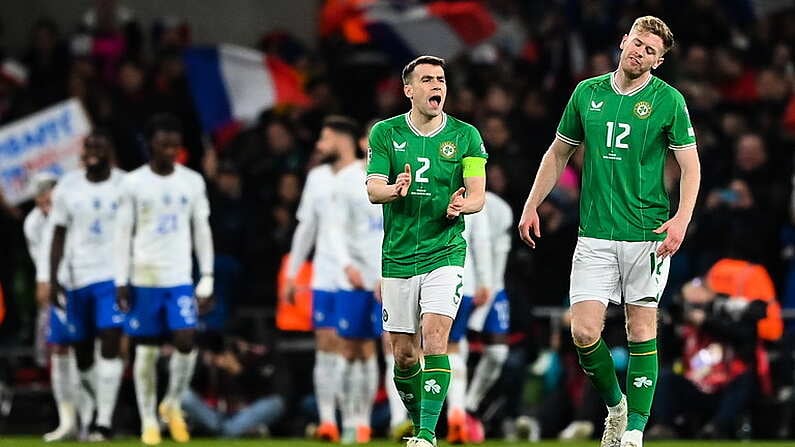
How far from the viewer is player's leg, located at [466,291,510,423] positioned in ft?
59.7

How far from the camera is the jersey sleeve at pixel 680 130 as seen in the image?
1232cm

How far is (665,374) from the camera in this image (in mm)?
18578

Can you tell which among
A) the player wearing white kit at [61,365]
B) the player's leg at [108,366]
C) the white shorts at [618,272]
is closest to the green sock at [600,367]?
the white shorts at [618,272]

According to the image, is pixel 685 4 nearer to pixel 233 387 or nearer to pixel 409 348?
pixel 233 387

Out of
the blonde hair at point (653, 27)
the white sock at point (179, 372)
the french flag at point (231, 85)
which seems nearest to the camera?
the blonde hair at point (653, 27)

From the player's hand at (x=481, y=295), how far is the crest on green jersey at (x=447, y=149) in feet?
14.4

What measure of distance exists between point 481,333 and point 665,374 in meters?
1.85

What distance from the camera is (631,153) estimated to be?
12.4 meters

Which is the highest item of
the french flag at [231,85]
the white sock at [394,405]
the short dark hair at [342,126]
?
the french flag at [231,85]

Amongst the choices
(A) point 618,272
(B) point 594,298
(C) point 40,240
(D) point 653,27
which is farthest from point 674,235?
(C) point 40,240

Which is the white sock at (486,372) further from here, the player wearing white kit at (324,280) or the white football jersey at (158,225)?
the white football jersey at (158,225)

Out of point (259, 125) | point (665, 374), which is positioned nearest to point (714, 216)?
point (665, 374)

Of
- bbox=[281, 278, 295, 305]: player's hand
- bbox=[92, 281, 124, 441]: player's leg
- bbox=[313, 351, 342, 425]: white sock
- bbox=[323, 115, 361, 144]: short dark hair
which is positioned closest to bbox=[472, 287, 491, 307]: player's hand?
bbox=[313, 351, 342, 425]: white sock

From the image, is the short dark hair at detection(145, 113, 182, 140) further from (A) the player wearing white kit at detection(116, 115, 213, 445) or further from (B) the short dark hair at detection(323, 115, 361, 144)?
(B) the short dark hair at detection(323, 115, 361, 144)
